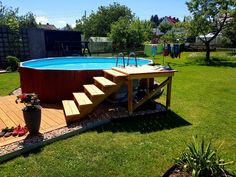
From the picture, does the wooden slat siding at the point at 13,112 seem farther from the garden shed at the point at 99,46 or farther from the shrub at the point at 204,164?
the garden shed at the point at 99,46

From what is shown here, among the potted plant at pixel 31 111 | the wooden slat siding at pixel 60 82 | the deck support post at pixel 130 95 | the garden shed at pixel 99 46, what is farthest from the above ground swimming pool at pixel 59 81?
the garden shed at pixel 99 46

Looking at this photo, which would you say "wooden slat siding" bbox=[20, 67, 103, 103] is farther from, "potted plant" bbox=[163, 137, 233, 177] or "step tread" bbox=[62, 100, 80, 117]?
"potted plant" bbox=[163, 137, 233, 177]

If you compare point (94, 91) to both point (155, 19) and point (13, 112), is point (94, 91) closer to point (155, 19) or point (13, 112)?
point (13, 112)

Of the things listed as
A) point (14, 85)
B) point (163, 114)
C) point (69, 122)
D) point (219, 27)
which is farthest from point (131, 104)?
point (219, 27)

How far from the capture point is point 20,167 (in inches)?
141

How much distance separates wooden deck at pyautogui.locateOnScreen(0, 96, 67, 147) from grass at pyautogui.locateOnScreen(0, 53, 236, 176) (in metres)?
0.62

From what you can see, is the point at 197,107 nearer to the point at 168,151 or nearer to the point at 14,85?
the point at 168,151

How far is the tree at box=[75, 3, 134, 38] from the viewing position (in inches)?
1737

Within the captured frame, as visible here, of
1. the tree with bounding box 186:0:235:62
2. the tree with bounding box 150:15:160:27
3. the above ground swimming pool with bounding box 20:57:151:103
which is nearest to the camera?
the above ground swimming pool with bounding box 20:57:151:103

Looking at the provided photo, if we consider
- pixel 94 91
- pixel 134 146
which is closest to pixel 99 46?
pixel 94 91

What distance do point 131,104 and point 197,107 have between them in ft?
6.59

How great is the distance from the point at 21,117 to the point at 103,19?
4077 centimetres

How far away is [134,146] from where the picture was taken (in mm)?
4211

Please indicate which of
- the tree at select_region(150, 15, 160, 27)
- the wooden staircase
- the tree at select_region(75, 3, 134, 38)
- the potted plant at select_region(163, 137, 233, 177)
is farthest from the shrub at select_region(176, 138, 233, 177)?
the tree at select_region(150, 15, 160, 27)
